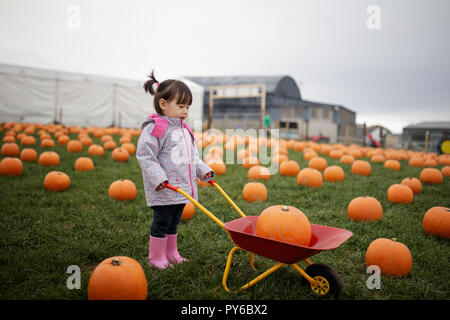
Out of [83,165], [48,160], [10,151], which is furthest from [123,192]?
[10,151]

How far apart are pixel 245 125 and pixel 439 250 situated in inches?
996

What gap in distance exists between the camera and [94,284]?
2.26m

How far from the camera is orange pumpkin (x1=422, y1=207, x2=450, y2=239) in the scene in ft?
12.5

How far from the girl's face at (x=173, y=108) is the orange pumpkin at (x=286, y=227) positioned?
123 centimetres

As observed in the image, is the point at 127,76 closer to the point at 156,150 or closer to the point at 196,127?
the point at 196,127

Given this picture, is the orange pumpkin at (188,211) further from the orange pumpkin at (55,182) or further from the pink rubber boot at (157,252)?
the orange pumpkin at (55,182)

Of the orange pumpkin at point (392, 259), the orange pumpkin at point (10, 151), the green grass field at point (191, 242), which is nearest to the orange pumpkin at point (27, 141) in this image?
the orange pumpkin at point (10, 151)

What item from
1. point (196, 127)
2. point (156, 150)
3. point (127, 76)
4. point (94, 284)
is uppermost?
point (127, 76)

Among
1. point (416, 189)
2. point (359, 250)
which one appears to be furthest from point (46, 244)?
point (416, 189)

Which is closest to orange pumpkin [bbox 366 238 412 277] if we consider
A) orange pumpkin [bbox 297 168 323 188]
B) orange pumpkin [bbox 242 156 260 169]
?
orange pumpkin [bbox 297 168 323 188]

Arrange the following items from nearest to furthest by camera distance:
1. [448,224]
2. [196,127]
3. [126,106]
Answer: [448,224], [126,106], [196,127]

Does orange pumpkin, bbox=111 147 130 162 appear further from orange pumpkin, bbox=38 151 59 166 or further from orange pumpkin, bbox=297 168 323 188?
orange pumpkin, bbox=297 168 323 188

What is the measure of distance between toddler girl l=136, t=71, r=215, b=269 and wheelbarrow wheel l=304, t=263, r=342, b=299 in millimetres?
1300

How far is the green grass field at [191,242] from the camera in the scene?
261cm
